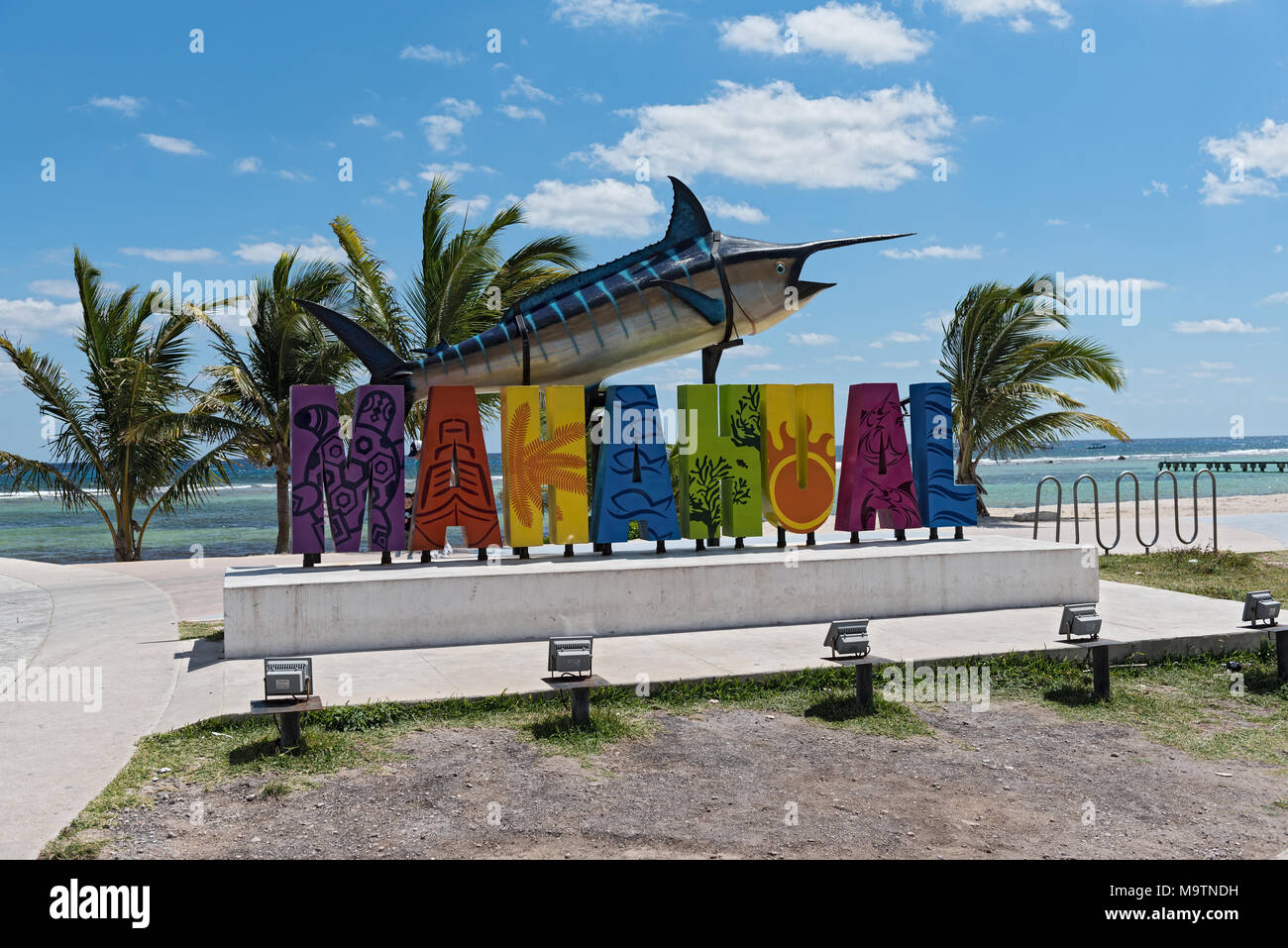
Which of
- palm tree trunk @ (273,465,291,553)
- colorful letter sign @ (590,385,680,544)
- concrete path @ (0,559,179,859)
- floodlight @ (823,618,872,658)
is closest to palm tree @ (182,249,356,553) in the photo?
palm tree trunk @ (273,465,291,553)

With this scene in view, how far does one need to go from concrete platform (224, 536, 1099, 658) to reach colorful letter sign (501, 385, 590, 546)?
0.39m

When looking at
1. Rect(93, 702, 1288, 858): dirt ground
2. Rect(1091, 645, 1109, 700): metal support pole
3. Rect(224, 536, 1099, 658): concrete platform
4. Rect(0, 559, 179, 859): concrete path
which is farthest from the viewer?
Rect(224, 536, 1099, 658): concrete platform

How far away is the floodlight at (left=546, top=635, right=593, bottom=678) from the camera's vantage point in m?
6.61

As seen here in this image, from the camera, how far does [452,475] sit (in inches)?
413

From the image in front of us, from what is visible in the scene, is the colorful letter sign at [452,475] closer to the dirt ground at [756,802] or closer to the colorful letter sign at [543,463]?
the colorful letter sign at [543,463]

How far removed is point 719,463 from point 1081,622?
455cm

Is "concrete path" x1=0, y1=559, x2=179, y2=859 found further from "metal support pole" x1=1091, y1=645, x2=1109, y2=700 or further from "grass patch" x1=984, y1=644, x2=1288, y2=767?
"metal support pole" x1=1091, y1=645, x2=1109, y2=700

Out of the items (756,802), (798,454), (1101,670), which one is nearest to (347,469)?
(798,454)

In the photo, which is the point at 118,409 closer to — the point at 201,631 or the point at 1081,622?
the point at 201,631

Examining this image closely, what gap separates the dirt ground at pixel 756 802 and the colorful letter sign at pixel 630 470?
4432mm

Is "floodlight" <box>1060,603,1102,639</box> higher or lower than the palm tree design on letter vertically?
lower

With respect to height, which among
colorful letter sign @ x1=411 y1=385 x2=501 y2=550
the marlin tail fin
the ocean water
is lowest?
the ocean water

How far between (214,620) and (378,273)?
872 cm

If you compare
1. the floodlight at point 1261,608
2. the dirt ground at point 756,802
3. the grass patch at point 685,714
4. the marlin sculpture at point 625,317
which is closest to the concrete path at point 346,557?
the marlin sculpture at point 625,317
